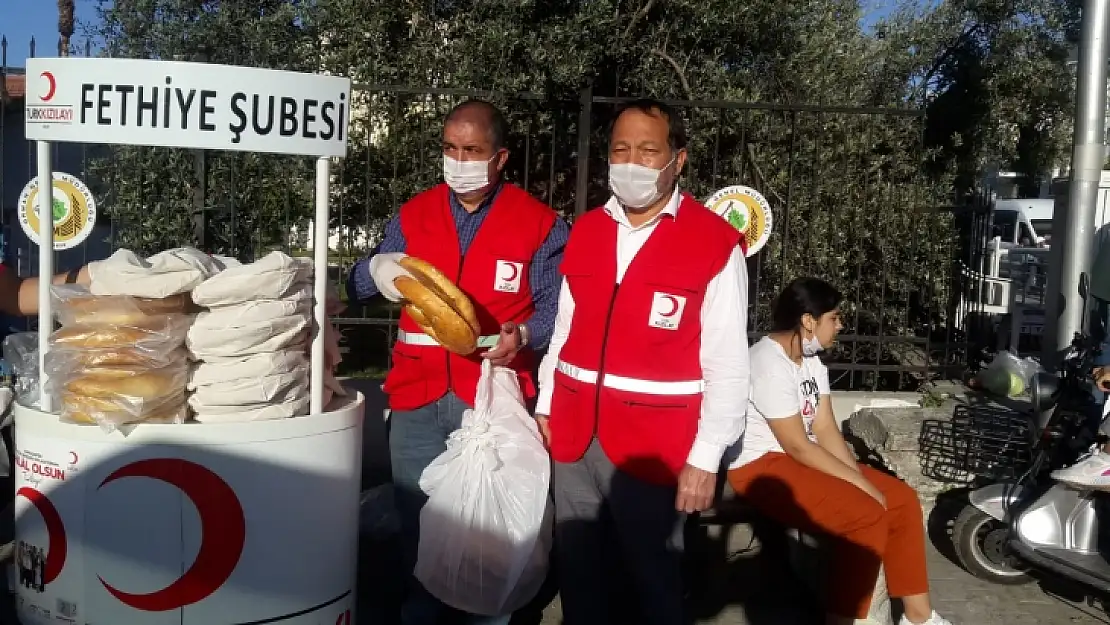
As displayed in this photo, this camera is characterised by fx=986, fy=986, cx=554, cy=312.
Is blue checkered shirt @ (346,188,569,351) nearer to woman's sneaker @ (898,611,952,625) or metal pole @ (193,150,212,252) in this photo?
woman's sneaker @ (898,611,952,625)

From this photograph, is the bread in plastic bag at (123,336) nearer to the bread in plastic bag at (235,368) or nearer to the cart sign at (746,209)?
the bread in plastic bag at (235,368)

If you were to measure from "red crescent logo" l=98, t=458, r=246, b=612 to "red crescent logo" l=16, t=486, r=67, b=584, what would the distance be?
0.18m

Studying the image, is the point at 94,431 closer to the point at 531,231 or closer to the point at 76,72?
the point at 76,72

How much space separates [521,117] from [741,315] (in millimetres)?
4169

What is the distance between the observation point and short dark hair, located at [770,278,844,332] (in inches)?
167

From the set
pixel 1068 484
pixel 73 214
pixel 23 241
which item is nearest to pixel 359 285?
pixel 1068 484

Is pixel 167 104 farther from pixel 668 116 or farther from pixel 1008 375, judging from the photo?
pixel 1008 375

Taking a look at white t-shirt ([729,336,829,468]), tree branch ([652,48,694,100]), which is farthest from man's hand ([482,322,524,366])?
tree branch ([652,48,694,100])

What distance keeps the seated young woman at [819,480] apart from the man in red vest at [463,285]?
112 cm

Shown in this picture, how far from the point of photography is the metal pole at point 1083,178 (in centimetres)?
530

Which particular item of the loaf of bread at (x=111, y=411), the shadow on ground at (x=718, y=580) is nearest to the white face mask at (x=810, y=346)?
the shadow on ground at (x=718, y=580)

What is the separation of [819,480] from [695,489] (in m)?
1.24

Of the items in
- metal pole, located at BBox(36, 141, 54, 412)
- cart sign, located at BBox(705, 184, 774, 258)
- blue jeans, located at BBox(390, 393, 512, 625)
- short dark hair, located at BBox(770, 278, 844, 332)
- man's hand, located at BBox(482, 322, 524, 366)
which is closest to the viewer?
metal pole, located at BBox(36, 141, 54, 412)

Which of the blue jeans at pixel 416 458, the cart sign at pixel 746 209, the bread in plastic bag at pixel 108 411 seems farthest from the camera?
the cart sign at pixel 746 209
